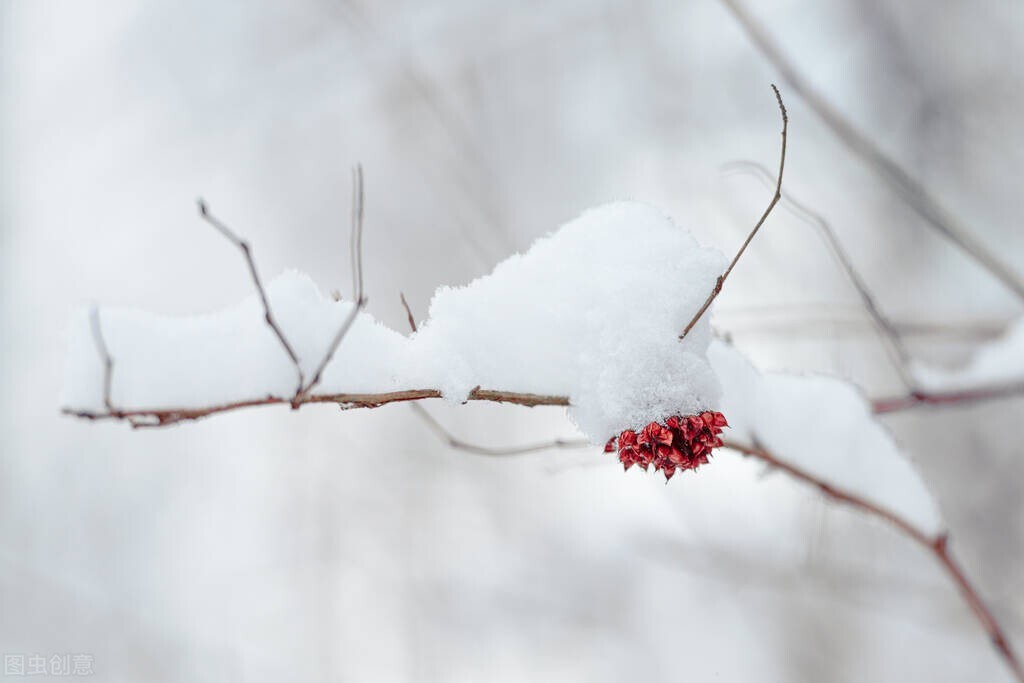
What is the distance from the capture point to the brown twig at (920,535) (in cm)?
89

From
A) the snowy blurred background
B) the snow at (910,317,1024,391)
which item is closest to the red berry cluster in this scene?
the snow at (910,317,1024,391)

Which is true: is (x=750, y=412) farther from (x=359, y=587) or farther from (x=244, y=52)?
(x=244, y=52)

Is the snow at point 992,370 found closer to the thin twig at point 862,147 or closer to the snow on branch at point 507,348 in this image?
the thin twig at point 862,147

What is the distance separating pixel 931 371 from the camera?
131 centimetres

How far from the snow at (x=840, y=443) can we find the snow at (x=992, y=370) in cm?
26

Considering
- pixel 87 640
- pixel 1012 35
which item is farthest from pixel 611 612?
pixel 1012 35

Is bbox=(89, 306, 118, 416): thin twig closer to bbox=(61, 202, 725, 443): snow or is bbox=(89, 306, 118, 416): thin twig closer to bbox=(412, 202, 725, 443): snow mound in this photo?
bbox=(61, 202, 725, 443): snow

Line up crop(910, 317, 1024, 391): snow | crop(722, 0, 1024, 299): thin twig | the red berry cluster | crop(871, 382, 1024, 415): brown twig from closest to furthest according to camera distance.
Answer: the red berry cluster < crop(722, 0, 1024, 299): thin twig < crop(871, 382, 1024, 415): brown twig < crop(910, 317, 1024, 391): snow

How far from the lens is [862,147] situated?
3.41ft

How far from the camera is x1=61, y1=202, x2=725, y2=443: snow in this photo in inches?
25.5

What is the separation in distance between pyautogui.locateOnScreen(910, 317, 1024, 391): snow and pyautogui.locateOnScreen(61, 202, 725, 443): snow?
726 millimetres

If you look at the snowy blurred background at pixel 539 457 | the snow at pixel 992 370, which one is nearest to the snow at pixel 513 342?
the snow at pixel 992 370

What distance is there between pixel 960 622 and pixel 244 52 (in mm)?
4366

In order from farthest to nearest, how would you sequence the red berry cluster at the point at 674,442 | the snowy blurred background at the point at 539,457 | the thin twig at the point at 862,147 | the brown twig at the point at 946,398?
1. the snowy blurred background at the point at 539,457
2. the brown twig at the point at 946,398
3. the thin twig at the point at 862,147
4. the red berry cluster at the point at 674,442
